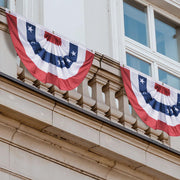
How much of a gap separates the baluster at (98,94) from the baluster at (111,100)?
0.29ft

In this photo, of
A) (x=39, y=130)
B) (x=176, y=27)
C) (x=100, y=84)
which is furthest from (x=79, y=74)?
(x=176, y=27)

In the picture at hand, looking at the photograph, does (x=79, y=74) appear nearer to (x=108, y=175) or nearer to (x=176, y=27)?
(x=108, y=175)

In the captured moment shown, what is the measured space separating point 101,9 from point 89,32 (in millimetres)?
859

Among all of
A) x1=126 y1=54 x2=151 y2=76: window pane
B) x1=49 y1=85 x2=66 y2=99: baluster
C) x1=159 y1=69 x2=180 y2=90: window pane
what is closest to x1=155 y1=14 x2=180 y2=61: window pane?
x1=159 y1=69 x2=180 y2=90: window pane

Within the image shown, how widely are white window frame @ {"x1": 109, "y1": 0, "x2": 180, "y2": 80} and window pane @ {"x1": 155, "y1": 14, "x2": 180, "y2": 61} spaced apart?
0.17m

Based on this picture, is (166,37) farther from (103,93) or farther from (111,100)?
(111,100)

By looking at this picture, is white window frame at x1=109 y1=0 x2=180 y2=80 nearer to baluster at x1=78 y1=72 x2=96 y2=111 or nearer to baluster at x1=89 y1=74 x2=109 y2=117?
baluster at x1=89 y1=74 x2=109 y2=117

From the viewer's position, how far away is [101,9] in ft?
62.2

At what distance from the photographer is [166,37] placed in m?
20.9

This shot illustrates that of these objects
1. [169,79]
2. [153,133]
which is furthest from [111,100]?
[169,79]

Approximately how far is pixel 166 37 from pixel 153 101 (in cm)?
408

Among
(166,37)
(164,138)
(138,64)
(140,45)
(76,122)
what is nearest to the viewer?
(76,122)

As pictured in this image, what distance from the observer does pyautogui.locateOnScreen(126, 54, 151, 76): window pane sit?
19.3 meters

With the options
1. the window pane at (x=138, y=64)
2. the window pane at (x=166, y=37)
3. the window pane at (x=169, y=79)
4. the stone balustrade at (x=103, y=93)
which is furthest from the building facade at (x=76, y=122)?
the window pane at (x=166, y=37)
